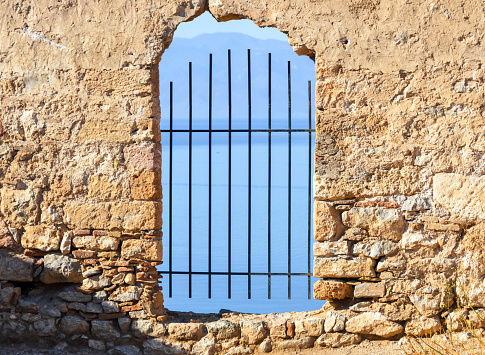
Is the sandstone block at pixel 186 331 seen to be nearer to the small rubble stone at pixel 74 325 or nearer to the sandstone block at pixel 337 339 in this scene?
the small rubble stone at pixel 74 325

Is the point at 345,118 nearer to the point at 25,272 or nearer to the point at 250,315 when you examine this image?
the point at 250,315

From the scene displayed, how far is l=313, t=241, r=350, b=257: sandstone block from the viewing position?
4.34 meters

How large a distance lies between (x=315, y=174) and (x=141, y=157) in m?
1.34

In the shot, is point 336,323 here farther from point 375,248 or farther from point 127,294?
point 127,294

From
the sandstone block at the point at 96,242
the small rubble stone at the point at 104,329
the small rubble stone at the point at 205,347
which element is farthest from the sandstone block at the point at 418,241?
the small rubble stone at the point at 104,329

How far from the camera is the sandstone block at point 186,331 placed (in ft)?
14.6

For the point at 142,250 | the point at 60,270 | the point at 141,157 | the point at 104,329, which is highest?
the point at 141,157

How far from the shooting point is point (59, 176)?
4.54m

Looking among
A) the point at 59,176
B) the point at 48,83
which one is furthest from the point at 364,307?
the point at 48,83

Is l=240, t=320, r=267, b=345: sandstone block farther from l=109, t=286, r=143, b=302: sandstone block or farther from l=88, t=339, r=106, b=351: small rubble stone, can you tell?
l=88, t=339, r=106, b=351: small rubble stone

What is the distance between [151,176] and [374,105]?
5.80 feet

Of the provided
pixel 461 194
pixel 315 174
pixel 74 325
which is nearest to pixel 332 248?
pixel 315 174

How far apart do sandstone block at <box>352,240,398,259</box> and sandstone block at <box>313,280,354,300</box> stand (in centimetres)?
27

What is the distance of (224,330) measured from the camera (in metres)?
4.45
